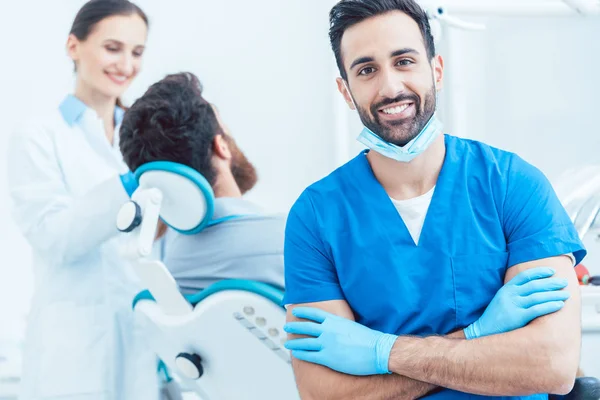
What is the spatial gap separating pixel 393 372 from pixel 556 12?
1.18 metres

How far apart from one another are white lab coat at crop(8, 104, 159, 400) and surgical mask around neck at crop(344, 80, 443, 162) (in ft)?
2.99

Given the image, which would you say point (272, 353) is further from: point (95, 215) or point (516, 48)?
point (516, 48)

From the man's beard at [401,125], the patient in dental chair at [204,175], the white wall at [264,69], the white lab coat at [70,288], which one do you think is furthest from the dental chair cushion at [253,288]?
the white wall at [264,69]

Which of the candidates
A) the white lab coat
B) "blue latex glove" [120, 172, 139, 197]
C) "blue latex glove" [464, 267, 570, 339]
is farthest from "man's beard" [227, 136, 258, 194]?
"blue latex glove" [464, 267, 570, 339]

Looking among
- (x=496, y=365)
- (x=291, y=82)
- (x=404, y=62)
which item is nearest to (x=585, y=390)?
(x=496, y=365)

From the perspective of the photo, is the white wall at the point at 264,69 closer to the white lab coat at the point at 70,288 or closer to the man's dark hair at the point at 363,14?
the white lab coat at the point at 70,288

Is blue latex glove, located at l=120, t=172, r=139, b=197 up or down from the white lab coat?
up

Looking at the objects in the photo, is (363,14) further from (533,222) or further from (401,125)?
(533,222)

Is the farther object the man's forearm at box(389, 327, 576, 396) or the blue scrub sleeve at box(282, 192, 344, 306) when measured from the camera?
the blue scrub sleeve at box(282, 192, 344, 306)

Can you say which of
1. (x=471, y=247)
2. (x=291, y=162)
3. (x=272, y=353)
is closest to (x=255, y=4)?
(x=291, y=162)

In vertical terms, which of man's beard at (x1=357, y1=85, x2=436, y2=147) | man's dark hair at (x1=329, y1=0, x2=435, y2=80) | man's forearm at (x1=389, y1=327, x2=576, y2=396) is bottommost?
man's forearm at (x1=389, y1=327, x2=576, y2=396)

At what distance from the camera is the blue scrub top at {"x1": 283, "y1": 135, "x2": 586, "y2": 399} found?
3.69 feet

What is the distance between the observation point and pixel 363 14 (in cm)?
121

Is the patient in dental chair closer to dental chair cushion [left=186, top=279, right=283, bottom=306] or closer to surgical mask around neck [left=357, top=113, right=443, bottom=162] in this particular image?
dental chair cushion [left=186, top=279, right=283, bottom=306]
